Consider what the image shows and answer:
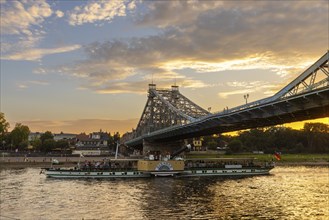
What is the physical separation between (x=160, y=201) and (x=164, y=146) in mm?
81212

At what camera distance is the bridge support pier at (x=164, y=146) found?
11812 centimetres

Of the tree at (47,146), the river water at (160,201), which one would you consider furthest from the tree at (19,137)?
the river water at (160,201)

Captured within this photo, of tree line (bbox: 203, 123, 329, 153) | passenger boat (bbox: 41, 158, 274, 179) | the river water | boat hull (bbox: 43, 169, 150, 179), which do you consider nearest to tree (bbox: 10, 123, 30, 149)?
Result: tree line (bbox: 203, 123, 329, 153)

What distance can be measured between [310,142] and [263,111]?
4891 inches

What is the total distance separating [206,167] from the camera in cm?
7462

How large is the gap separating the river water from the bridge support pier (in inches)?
2461

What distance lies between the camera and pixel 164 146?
121 meters

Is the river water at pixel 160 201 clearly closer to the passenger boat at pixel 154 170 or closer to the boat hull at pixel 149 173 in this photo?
the boat hull at pixel 149 173

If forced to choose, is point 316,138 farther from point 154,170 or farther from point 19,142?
point 19,142

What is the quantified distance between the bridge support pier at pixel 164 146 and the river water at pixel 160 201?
62498 millimetres

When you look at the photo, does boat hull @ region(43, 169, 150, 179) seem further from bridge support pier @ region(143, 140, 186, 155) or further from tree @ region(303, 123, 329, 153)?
tree @ region(303, 123, 329, 153)

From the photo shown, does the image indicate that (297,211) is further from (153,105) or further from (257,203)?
(153,105)

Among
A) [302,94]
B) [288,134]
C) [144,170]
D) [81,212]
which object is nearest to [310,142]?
[288,134]

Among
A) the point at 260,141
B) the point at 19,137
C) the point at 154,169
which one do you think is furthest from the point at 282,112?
the point at 19,137
